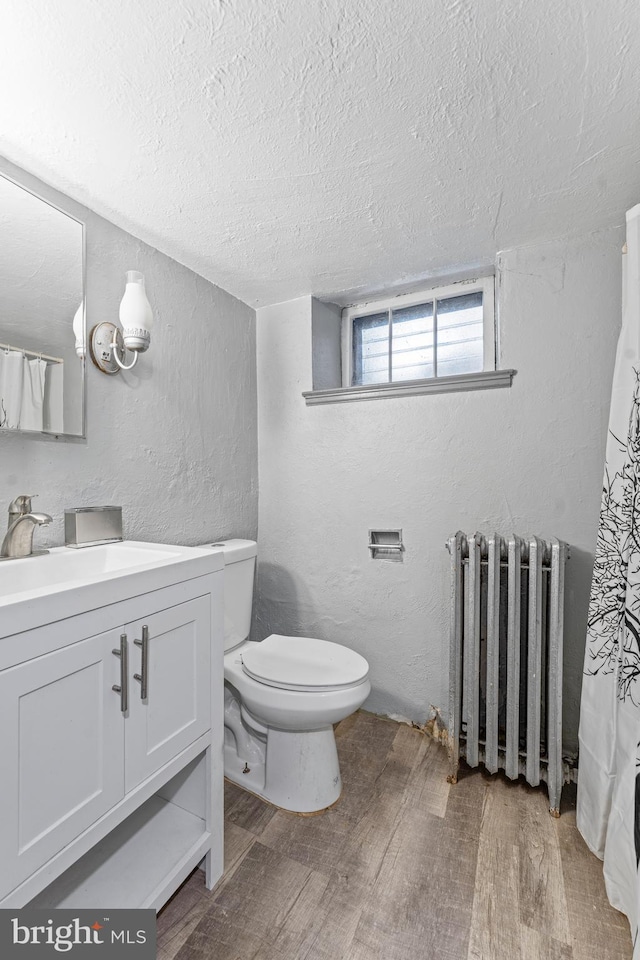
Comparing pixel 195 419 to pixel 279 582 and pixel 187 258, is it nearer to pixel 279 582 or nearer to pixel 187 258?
pixel 187 258

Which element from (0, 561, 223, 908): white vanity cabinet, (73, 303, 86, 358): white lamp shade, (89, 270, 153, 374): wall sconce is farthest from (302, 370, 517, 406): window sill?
(0, 561, 223, 908): white vanity cabinet

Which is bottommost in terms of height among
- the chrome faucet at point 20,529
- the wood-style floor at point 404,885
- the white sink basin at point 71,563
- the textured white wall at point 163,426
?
the wood-style floor at point 404,885

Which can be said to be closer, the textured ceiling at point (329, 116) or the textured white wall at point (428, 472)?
the textured ceiling at point (329, 116)

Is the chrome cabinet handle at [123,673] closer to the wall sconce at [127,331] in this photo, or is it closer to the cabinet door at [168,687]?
the cabinet door at [168,687]

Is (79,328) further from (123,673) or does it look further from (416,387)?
(416,387)

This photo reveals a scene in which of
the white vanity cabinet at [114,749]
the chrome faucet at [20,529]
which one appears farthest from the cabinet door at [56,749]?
the chrome faucet at [20,529]

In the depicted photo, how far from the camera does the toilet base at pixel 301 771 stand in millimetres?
1465

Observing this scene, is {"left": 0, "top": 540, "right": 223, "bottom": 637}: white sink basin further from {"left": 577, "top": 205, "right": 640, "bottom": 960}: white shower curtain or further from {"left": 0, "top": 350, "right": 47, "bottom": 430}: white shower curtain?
{"left": 577, "top": 205, "right": 640, "bottom": 960}: white shower curtain

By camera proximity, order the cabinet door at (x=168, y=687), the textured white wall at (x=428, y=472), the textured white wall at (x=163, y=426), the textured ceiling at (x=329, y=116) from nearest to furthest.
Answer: the textured ceiling at (x=329, y=116), the cabinet door at (x=168, y=687), the textured white wall at (x=163, y=426), the textured white wall at (x=428, y=472)

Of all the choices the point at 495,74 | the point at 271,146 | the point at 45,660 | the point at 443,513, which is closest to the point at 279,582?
the point at 443,513

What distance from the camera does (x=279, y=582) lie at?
7.27 ft

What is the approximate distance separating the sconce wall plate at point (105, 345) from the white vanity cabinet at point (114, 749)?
0.80 meters

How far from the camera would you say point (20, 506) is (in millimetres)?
1210

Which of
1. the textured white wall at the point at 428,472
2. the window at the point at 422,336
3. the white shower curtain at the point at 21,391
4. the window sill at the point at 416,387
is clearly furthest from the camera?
the window at the point at 422,336
